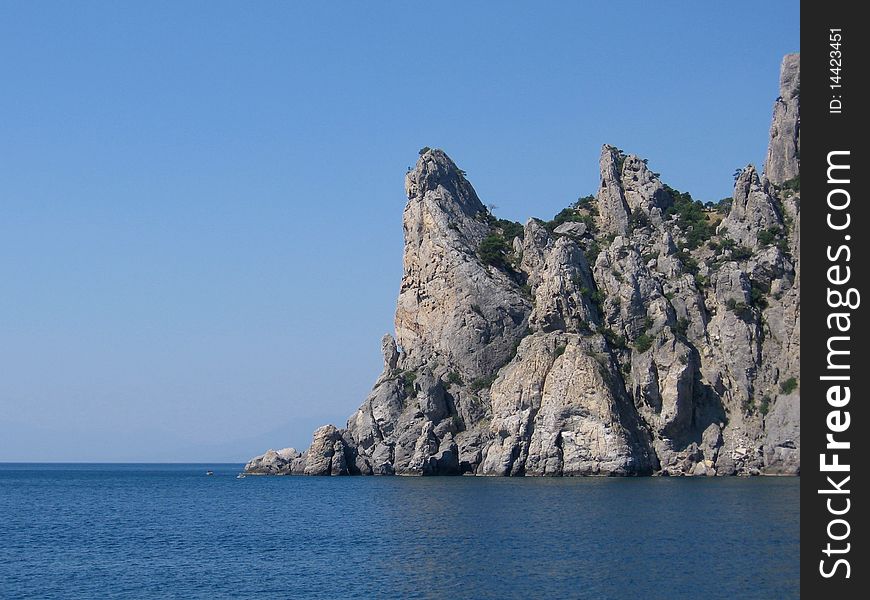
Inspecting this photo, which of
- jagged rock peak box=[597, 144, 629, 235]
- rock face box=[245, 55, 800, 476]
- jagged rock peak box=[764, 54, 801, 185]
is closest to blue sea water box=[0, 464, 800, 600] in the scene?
rock face box=[245, 55, 800, 476]

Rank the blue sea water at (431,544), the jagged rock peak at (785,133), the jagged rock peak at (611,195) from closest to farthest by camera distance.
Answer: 1. the blue sea water at (431,544)
2. the jagged rock peak at (785,133)
3. the jagged rock peak at (611,195)

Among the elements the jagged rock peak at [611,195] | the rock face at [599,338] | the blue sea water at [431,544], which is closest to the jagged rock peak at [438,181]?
the rock face at [599,338]

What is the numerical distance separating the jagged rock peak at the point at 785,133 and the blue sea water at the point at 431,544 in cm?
5064

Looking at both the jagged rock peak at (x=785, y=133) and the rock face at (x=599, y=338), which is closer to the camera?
the rock face at (x=599, y=338)

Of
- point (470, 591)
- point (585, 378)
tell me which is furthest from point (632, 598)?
point (585, 378)

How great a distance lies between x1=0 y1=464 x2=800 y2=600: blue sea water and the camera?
48281 millimetres

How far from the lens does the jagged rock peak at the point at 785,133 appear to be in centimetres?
13950

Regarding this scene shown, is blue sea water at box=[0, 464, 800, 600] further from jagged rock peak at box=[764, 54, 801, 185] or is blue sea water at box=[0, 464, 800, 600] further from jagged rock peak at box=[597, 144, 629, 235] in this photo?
jagged rock peak at box=[764, 54, 801, 185]

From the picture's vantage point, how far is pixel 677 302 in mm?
125250

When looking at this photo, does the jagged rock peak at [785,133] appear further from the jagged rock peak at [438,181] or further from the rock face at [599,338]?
the jagged rock peak at [438,181]

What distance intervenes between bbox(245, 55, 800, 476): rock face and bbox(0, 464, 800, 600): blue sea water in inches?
475
